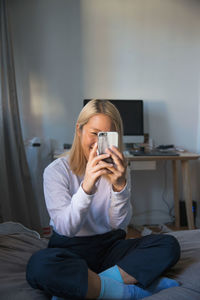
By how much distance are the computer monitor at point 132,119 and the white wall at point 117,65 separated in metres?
0.22

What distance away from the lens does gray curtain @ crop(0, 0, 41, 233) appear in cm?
180

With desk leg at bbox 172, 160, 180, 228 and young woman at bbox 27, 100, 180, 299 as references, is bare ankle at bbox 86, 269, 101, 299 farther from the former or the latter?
desk leg at bbox 172, 160, 180, 228

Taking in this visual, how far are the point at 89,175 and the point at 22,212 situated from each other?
1204mm

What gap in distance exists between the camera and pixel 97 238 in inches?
40.3

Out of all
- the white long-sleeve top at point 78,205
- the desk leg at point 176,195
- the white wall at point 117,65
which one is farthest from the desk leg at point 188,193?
the white long-sleeve top at point 78,205

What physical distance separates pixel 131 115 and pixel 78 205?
61.4 inches

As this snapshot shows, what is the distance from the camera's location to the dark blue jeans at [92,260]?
0.77 meters

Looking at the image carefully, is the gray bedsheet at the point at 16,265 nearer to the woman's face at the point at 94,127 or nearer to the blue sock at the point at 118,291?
the blue sock at the point at 118,291

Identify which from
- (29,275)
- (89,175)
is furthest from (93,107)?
(29,275)

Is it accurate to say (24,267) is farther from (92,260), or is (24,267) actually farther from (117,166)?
(117,166)

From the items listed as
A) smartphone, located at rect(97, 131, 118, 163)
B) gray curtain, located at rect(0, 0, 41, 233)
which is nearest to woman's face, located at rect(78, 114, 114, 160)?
smartphone, located at rect(97, 131, 118, 163)

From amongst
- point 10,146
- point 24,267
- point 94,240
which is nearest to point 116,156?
point 94,240

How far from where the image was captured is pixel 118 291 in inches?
32.5

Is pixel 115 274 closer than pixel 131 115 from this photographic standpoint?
Yes
